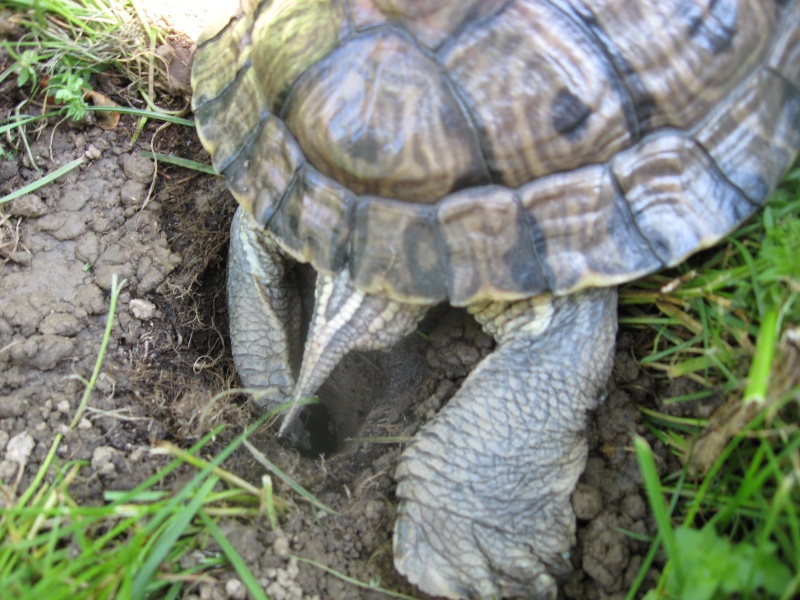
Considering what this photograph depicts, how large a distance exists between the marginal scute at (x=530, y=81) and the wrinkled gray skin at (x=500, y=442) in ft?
1.63

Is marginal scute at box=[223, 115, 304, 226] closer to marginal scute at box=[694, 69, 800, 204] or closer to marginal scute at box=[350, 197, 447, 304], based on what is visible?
marginal scute at box=[350, 197, 447, 304]

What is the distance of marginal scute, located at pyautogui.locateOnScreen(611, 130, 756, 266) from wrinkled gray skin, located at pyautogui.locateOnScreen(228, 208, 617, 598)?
11.3 inches

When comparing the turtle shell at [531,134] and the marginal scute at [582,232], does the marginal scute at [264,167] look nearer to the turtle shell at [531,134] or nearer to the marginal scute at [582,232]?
the turtle shell at [531,134]

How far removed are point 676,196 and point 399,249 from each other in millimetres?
834

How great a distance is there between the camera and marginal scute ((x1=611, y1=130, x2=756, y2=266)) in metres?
1.94

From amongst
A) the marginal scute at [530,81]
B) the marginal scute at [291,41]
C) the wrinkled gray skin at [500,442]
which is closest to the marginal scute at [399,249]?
the wrinkled gray skin at [500,442]

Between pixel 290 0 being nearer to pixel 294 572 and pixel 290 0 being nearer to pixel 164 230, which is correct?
pixel 164 230

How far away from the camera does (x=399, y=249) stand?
196 centimetres

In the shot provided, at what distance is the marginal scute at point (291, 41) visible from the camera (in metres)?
2.01

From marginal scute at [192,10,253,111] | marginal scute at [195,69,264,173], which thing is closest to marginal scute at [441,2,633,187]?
marginal scute at [195,69,264,173]

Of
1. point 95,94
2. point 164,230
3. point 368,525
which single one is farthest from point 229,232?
point 368,525

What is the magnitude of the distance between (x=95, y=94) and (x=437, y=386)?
6.09ft

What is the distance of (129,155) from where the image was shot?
108 inches

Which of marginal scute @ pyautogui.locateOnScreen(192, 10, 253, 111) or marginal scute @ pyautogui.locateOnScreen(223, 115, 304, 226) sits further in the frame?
marginal scute @ pyautogui.locateOnScreen(192, 10, 253, 111)
